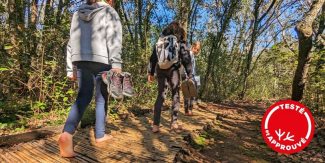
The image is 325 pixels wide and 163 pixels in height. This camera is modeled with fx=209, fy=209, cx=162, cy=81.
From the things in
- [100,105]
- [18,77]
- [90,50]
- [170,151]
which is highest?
[90,50]

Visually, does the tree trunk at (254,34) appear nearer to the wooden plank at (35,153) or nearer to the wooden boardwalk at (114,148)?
the wooden boardwalk at (114,148)

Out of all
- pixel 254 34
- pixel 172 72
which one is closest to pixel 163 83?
pixel 172 72

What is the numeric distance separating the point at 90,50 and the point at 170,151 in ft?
4.92

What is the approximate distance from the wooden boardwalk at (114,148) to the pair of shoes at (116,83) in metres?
0.67

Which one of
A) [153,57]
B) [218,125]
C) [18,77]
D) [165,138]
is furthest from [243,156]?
[18,77]

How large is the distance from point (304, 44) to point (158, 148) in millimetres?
3765

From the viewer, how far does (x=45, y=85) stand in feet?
13.3

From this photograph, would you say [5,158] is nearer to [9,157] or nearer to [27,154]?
[9,157]

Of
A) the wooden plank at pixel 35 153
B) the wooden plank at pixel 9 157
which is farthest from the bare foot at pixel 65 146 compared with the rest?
the wooden plank at pixel 9 157

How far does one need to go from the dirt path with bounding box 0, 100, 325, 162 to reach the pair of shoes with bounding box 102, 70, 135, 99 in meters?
0.69

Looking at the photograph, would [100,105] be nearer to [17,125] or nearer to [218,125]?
[17,125]

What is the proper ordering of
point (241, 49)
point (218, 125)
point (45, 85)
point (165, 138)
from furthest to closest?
1. point (241, 49)
2. point (218, 125)
3. point (45, 85)
4. point (165, 138)

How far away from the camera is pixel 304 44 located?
429 centimetres

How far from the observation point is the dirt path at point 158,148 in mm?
2256
